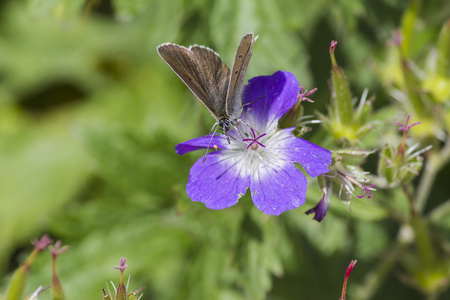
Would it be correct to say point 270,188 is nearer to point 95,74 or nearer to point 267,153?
point 267,153

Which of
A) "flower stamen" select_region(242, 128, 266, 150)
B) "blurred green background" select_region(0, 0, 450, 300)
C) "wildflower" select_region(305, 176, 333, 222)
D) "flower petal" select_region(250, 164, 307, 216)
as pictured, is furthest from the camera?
"blurred green background" select_region(0, 0, 450, 300)

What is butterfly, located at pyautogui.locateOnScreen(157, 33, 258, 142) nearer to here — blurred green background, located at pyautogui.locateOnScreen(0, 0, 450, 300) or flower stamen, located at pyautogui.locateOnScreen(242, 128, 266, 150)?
flower stamen, located at pyautogui.locateOnScreen(242, 128, 266, 150)

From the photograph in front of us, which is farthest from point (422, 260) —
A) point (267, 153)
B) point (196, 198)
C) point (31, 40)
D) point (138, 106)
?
point (31, 40)

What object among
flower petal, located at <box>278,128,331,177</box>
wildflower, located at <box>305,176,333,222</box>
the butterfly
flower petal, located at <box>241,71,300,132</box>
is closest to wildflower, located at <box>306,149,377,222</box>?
wildflower, located at <box>305,176,333,222</box>

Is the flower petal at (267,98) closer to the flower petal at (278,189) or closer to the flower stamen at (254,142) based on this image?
the flower stamen at (254,142)

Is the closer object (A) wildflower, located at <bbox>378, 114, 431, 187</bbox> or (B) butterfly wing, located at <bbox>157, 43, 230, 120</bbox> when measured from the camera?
(B) butterfly wing, located at <bbox>157, 43, 230, 120</bbox>

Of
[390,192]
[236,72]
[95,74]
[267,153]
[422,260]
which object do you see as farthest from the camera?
[95,74]

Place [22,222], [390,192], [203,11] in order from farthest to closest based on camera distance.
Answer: [22,222]
[390,192]
[203,11]
